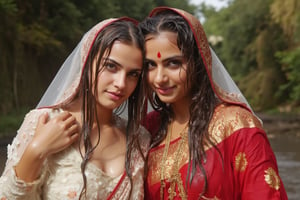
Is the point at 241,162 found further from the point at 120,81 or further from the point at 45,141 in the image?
the point at 45,141

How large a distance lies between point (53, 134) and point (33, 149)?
4.5 inches

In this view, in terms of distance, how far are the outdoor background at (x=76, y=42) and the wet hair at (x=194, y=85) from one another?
16.9 feet

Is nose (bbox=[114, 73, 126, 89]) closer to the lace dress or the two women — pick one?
the two women

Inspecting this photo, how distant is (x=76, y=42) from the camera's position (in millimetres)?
14555

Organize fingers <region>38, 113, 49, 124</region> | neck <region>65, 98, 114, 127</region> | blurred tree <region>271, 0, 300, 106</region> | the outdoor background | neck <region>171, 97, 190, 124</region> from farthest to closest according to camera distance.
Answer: blurred tree <region>271, 0, 300, 106</region>
the outdoor background
neck <region>171, 97, 190, 124</region>
neck <region>65, 98, 114, 127</region>
fingers <region>38, 113, 49, 124</region>

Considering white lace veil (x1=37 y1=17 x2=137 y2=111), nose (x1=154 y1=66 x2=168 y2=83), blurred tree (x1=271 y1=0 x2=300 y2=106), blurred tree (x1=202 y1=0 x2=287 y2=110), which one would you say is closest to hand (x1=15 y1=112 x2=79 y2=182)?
white lace veil (x1=37 y1=17 x2=137 y2=111)

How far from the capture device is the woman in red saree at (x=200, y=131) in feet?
7.69

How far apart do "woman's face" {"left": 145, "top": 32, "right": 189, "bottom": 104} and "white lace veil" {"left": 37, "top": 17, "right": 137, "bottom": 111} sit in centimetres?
18

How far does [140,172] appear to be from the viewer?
8.24 ft

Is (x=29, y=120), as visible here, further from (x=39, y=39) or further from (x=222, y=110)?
(x=39, y=39)

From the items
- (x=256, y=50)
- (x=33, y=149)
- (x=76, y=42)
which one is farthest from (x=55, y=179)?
(x=256, y=50)

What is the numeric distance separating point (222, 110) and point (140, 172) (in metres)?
0.54

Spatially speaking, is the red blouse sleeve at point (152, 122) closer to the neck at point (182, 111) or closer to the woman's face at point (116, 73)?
the neck at point (182, 111)

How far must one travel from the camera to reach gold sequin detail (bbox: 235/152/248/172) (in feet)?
7.68
